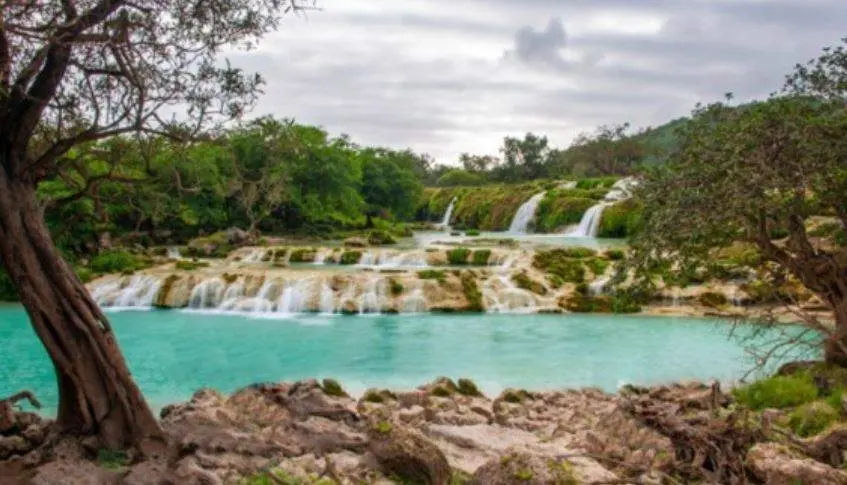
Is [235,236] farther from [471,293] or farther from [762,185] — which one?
[762,185]

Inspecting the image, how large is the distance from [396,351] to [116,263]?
43.0 feet

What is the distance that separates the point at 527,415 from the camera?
10055mm

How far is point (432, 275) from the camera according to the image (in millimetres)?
23031

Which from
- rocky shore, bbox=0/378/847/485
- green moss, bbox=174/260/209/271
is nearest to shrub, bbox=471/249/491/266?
green moss, bbox=174/260/209/271

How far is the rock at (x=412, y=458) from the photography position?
6164 mm

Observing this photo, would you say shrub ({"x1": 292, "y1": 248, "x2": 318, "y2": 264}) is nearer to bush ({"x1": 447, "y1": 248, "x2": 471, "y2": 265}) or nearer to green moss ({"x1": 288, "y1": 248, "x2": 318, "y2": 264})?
green moss ({"x1": 288, "y1": 248, "x2": 318, "y2": 264})

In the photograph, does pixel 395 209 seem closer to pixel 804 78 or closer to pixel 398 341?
pixel 398 341

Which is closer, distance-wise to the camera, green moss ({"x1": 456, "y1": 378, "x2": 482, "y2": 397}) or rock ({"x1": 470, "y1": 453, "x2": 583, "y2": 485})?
rock ({"x1": 470, "y1": 453, "x2": 583, "y2": 485})

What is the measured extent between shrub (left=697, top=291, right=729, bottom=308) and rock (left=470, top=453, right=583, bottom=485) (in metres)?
16.4

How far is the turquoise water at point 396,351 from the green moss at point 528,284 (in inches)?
61.0

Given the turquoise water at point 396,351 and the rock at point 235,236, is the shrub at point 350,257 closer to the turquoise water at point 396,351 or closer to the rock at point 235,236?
the rock at point 235,236

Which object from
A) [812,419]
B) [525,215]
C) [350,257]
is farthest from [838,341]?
[525,215]

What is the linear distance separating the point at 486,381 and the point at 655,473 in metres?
8.30

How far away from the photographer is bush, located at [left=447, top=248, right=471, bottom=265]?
27.5 meters
